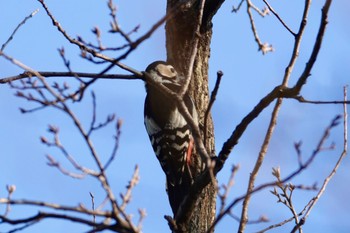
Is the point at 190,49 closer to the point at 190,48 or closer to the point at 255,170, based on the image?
the point at 190,48

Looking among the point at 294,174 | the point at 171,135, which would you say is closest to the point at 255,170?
the point at 294,174

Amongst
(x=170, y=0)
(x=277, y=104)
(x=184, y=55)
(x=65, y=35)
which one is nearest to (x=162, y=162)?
(x=184, y=55)

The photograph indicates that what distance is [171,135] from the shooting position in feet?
17.8

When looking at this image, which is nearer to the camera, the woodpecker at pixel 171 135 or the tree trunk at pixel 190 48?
the tree trunk at pixel 190 48

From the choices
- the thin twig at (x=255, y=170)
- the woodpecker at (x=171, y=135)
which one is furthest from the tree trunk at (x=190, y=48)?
the thin twig at (x=255, y=170)

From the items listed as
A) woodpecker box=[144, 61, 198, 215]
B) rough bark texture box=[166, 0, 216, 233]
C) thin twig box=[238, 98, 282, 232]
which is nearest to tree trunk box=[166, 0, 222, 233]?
rough bark texture box=[166, 0, 216, 233]

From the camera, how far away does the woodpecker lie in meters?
5.02

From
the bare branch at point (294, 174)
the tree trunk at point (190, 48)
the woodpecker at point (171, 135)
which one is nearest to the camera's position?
the bare branch at point (294, 174)

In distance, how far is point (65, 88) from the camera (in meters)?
3.27

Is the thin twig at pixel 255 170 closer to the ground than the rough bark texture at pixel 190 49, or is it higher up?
closer to the ground

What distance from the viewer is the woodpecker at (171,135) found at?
5.02 metres

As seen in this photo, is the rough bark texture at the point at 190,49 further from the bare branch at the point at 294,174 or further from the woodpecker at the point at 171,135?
the bare branch at the point at 294,174

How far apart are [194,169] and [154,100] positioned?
33.8 inches

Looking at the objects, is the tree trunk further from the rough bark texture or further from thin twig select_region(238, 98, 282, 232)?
thin twig select_region(238, 98, 282, 232)
